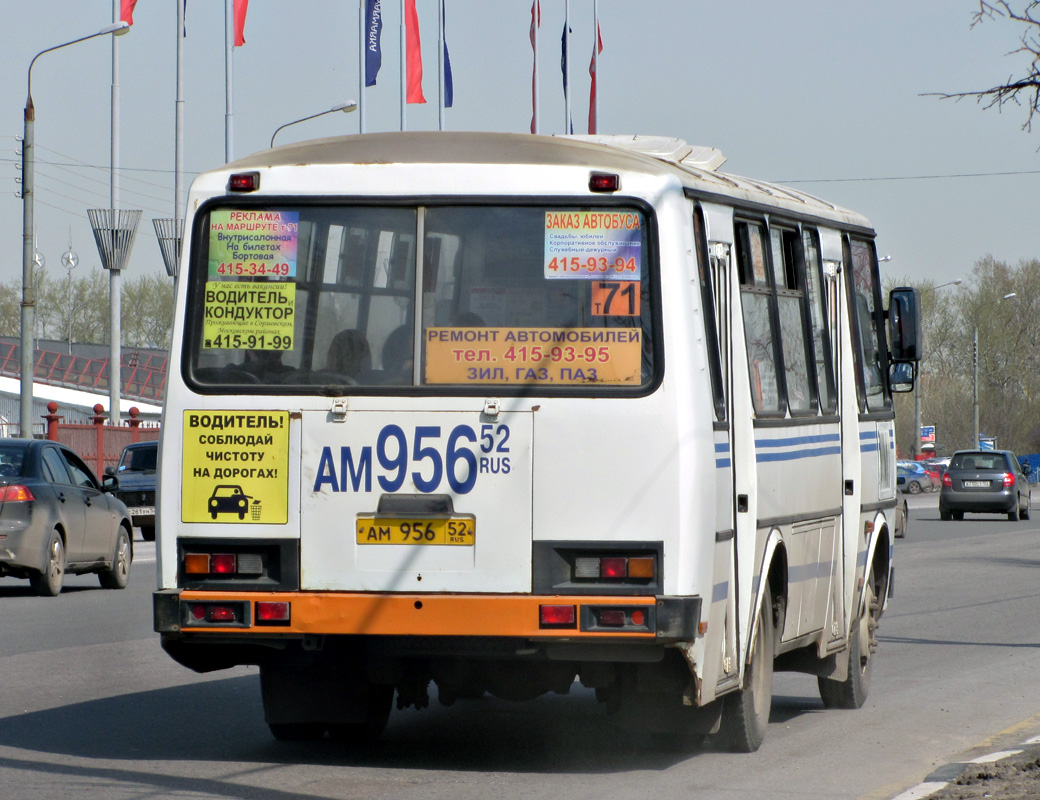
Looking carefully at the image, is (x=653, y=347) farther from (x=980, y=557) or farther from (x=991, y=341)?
(x=991, y=341)

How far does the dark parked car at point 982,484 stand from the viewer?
40.1m

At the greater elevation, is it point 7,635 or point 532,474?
point 532,474

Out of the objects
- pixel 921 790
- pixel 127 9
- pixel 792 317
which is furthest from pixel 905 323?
pixel 127 9

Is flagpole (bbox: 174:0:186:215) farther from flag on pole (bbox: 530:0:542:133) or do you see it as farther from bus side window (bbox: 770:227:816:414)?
bus side window (bbox: 770:227:816:414)

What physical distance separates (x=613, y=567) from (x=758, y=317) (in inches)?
72.8

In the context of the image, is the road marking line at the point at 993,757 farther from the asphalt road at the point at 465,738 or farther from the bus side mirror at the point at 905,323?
the bus side mirror at the point at 905,323

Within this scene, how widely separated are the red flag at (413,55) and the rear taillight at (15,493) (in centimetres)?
2666

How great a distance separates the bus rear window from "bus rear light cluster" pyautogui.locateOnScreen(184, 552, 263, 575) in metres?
0.72

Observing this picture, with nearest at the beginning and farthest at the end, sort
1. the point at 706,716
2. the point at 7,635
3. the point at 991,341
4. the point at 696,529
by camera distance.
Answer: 1. the point at 696,529
2. the point at 706,716
3. the point at 7,635
4. the point at 991,341

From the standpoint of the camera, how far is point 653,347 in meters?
7.07

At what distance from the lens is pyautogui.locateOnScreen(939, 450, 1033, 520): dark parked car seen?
40062mm

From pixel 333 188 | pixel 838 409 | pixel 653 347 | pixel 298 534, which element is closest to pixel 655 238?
pixel 653 347

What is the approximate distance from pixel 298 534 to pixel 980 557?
2041 centimetres

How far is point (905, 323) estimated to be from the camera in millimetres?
10461
